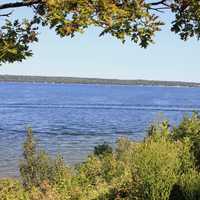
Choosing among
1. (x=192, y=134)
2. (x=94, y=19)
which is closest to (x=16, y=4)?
(x=94, y=19)

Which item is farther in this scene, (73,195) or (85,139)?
(85,139)

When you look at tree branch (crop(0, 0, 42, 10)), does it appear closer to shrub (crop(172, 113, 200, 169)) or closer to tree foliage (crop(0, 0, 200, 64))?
tree foliage (crop(0, 0, 200, 64))

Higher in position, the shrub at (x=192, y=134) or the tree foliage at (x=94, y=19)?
the tree foliage at (x=94, y=19)

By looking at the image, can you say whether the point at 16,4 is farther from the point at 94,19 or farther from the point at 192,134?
the point at 192,134

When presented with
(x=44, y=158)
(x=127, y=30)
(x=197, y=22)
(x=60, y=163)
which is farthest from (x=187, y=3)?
(x=44, y=158)

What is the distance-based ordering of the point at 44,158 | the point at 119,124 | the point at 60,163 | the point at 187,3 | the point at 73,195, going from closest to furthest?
the point at 187,3, the point at 73,195, the point at 60,163, the point at 44,158, the point at 119,124

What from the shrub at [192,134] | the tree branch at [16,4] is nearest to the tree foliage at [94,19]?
the tree branch at [16,4]

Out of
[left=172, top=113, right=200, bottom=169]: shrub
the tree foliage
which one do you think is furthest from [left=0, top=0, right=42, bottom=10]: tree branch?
[left=172, top=113, right=200, bottom=169]: shrub

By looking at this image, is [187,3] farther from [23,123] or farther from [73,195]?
[23,123]

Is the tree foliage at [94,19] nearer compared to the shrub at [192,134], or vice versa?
the tree foliage at [94,19]

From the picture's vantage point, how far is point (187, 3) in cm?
770

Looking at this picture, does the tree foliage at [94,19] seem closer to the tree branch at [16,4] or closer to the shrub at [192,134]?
the tree branch at [16,4]

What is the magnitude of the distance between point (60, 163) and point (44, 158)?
8.47 meters

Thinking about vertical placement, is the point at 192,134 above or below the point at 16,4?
below
